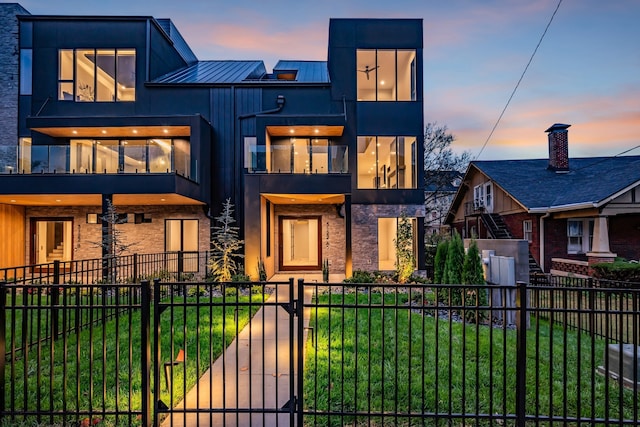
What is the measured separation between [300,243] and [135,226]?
688 centimetres

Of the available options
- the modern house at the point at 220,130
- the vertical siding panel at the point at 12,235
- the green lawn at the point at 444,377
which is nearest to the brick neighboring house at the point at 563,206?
the modern house at the point at 220,130

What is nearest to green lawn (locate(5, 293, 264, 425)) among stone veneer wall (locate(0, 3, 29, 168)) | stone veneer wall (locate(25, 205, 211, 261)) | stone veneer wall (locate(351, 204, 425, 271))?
stone veneer wall (locate(351, 204, 425, 271))

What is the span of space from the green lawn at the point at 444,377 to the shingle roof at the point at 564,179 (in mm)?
10611

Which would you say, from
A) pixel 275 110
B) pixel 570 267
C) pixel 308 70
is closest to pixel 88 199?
pixel 275 110

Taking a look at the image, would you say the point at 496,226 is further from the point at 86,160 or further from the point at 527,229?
the point at 86,160

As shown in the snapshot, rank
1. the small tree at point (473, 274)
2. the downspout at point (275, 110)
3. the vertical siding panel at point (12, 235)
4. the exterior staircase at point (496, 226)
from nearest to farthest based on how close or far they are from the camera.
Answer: the small tree at point (473, 274)
the vertical siding panel at point (12, 235)
the downspout at point (275, 110)
the exterior staircase at point (496, 226)

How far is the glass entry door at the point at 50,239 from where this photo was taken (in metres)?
14.0

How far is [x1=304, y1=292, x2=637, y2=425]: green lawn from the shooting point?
3330 millimetres

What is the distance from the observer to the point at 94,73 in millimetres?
13734

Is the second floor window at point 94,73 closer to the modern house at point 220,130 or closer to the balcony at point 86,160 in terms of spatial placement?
the modern house at point 220,130

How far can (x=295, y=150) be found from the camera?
480 inches

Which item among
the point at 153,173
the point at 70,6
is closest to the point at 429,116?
the point at 153,173

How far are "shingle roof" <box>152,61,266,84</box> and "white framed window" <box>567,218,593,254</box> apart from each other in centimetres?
1672

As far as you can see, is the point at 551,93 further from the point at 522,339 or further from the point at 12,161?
the point at 12,161
